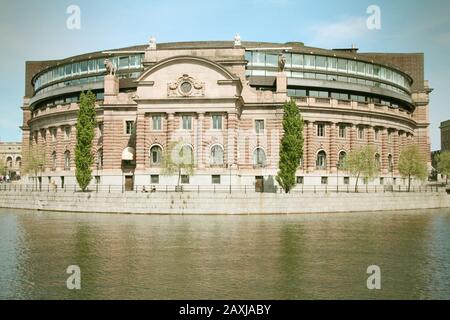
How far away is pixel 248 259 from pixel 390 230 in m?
15.8

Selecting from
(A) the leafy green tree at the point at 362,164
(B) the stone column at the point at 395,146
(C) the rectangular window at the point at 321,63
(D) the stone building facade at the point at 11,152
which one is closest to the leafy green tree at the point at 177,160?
(A) the leafy green tree at the point at 362,164

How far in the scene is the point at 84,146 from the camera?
174ft

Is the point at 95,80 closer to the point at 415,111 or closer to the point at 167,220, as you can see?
the point at 167,220

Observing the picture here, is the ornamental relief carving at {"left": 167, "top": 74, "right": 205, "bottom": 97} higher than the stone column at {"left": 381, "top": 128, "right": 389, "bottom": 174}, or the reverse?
the ornamental relief carving at {"left": 167, "top": 74, "right": 205, "bottom": 97}

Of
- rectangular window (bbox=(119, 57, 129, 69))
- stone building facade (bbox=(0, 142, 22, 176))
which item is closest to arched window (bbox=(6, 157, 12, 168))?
stone building facade (bbox=(0, 142, 22, 176))

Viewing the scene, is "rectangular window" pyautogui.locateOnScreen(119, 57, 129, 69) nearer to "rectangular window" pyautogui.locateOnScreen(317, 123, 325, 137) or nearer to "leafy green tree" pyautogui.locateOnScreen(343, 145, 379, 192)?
"rectangular window" pyautogui.locateOnScreen(317, 123, 325, 137)

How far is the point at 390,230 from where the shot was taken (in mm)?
32938

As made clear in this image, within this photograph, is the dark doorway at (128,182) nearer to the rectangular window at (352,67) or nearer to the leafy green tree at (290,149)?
the leafy green tree at (290,149)

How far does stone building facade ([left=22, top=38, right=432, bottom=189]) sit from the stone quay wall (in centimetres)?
865

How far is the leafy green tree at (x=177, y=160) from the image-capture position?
172 ft

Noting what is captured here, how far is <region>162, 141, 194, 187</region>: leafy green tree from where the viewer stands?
52.3 metres

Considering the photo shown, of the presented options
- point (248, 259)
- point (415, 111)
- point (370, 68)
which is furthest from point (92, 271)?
point (415, 111)

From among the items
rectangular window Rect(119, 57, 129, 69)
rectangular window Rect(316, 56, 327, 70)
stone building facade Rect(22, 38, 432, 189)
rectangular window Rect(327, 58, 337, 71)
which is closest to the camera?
stone building facade Rect(22, 38, 432, 189)

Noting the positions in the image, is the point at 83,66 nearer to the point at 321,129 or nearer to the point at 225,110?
the point at 225,110
